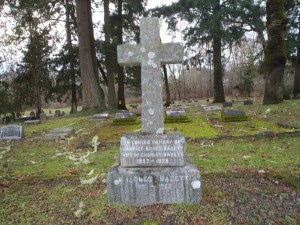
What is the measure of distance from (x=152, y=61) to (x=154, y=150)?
4.43 feet

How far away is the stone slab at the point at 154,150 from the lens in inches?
147

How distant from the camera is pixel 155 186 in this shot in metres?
3.66

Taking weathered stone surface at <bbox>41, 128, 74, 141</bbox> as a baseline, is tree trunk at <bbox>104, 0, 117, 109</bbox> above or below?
above

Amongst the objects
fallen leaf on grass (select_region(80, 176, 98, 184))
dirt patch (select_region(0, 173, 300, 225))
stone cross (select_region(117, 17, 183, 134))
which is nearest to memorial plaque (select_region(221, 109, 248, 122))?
dirt patch (select_region(0, 173, 300, 225))

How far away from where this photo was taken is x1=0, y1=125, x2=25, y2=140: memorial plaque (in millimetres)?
10133

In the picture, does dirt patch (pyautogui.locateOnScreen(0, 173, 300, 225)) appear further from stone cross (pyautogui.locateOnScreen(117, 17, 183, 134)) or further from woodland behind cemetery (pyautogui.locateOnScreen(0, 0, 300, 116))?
woodland behind cemetery (pyautogui.locateOnScreen(0, 0, 300, 116))

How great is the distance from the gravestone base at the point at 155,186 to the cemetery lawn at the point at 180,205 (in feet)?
0.39

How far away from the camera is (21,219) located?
3426 mm

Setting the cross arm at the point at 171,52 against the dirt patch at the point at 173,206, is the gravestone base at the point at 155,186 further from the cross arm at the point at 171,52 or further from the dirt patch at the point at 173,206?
the cross arm at the point at 171,52

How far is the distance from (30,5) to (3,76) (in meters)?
10.3

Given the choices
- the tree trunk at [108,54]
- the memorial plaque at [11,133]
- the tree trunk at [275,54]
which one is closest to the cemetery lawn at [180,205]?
the memorial plaque at [11,133]

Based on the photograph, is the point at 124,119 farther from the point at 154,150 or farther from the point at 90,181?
the point at 154,150

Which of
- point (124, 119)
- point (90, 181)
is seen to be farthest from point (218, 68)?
point (90, 181)

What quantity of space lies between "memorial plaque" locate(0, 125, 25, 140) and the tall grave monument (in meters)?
7.85
